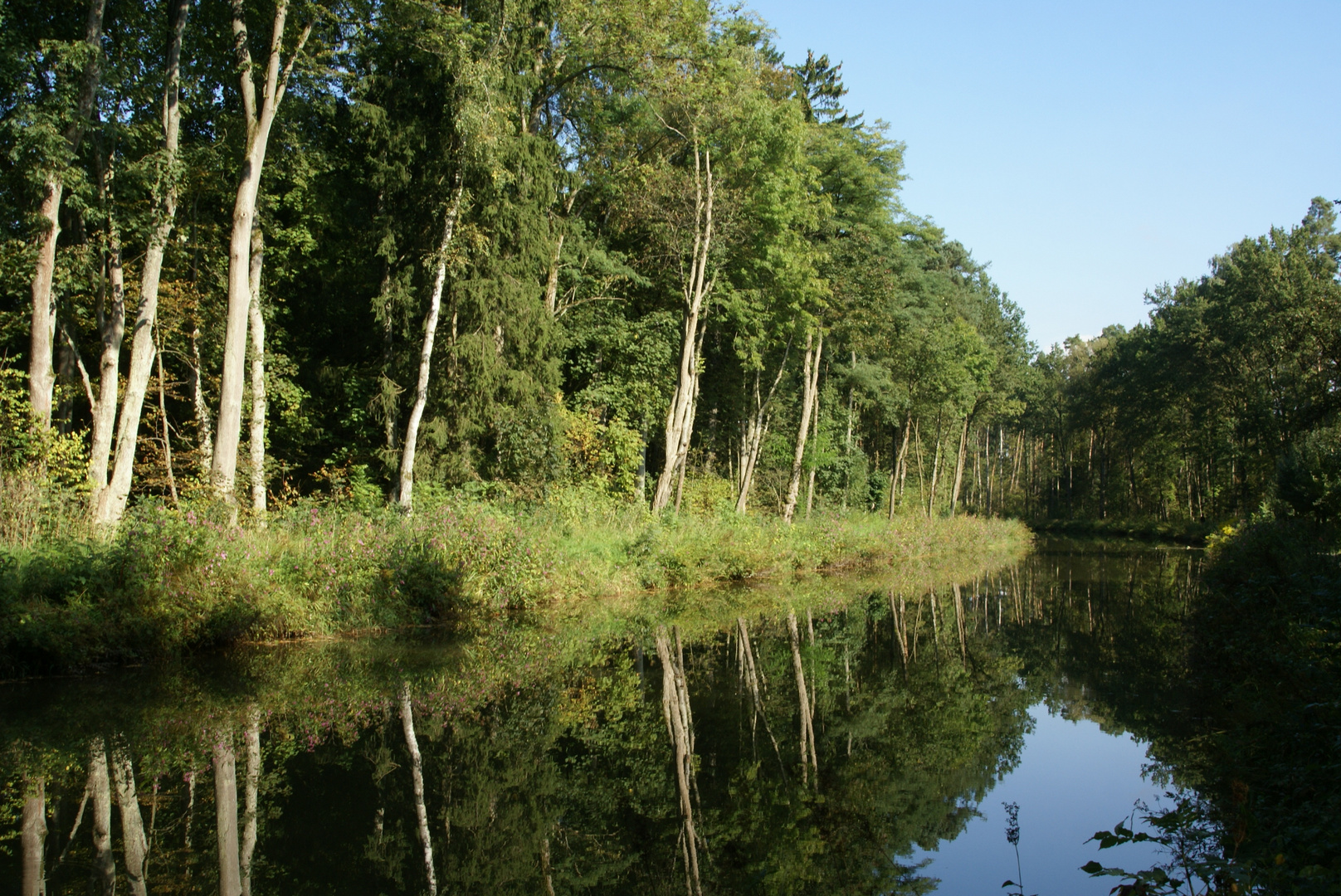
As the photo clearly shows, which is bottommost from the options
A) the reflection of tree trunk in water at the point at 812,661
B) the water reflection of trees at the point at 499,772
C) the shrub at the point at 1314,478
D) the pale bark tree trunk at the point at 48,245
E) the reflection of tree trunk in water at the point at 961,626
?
the reflection of tree trunk in water at the point at 961,626

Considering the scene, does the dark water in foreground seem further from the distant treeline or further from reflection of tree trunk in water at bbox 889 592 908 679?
the distant treeline

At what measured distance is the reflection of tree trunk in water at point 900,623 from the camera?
40.7 ft

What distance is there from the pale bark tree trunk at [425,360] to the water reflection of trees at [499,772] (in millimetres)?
6891

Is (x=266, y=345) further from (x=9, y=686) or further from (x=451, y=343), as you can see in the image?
(x=9, y=686)

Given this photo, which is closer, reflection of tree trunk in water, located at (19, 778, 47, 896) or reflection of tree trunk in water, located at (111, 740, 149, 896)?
reflection of tree trunk in water, located at (19, 778, 47, 896)

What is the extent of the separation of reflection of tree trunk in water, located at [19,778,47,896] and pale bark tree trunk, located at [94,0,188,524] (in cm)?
1017

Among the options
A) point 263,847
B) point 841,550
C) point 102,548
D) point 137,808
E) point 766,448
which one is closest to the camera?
point 263,847

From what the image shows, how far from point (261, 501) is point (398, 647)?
639cm

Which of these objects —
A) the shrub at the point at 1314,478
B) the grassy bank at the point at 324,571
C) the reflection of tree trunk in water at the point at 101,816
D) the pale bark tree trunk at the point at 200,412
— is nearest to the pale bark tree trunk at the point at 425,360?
the grassy bank at the point at 324,571

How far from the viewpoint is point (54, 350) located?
2019cm

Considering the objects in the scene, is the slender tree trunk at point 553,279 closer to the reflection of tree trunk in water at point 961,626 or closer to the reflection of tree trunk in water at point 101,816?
the reflection of tree trunk in water at point 961,626

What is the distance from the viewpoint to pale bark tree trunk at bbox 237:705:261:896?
4867mm

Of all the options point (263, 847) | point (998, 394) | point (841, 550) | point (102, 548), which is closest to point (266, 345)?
A: point (102, 548)

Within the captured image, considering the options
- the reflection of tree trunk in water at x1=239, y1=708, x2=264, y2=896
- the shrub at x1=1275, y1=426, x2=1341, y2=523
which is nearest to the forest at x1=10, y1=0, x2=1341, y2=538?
the shrub at x1=1275, y1=426, x2=1341, y2=523
